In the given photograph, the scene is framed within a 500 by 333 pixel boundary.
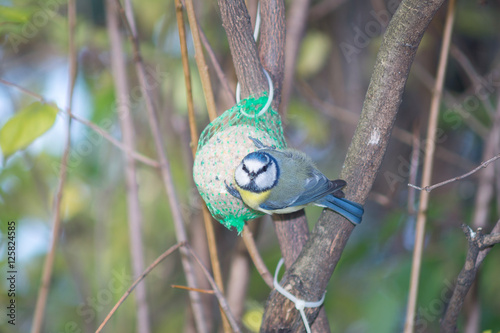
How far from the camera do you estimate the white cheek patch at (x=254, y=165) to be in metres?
0.95

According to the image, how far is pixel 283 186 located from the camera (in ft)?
3.45

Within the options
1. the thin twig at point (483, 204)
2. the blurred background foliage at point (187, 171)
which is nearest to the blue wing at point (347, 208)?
the blurred background foliage at point (187, 171)

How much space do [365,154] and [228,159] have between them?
0.31 m

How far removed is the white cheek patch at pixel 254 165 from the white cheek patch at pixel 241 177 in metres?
0.02

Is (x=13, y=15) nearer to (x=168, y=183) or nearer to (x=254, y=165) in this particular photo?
(x=168, y=183)

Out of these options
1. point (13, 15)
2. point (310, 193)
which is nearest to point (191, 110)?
point (310, 193)

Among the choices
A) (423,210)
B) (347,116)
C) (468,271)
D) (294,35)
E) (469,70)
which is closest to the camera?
(468,271)

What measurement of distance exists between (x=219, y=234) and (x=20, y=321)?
1.06 metres

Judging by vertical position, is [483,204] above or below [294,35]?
below

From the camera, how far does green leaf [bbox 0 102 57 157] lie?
104 centimetres

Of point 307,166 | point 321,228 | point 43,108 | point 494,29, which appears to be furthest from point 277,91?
point 494,29

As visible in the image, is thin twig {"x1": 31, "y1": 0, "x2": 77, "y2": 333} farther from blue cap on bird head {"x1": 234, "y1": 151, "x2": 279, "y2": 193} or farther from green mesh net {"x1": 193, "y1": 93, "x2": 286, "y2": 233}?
blue cap on bird head {"x1": 234, "y1": 151, "x2": 279, "y2": 193}

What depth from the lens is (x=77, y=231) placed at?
7.58 feet

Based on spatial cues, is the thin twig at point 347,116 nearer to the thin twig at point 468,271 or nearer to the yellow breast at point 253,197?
the yellow breast at point 253,197
